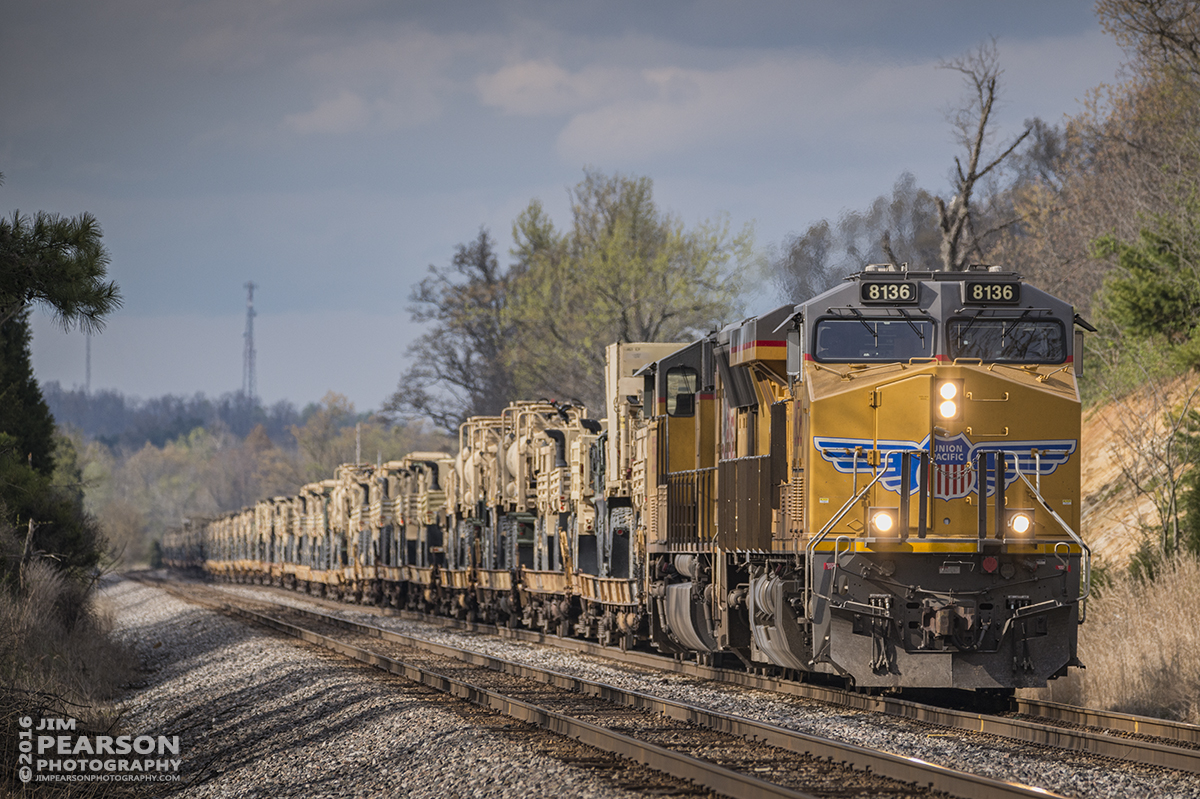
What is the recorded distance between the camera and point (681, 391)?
16.4 m

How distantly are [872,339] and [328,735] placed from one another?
6.15 metres

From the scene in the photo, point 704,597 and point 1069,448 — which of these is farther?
point 704,597

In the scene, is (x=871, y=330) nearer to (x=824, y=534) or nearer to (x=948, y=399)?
(x=948, y=399)

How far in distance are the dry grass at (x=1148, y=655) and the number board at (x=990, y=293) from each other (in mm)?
4281

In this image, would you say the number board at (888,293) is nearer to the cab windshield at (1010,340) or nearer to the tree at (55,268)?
the cab windshield at (1010,340)

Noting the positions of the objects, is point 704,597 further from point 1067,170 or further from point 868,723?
point 1067,170

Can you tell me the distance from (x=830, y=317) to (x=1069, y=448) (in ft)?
8.06

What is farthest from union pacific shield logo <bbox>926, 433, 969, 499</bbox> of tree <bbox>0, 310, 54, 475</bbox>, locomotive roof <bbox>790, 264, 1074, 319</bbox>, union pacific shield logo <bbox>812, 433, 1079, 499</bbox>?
tree <bbox>0, 310, 54, 475</bbox>

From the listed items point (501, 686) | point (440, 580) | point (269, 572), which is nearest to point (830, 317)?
point (501, 686)

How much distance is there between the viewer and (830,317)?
11641 mm

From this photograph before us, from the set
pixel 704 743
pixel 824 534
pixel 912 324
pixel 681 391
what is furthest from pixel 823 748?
pixel 681 391

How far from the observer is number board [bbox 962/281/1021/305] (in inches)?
457

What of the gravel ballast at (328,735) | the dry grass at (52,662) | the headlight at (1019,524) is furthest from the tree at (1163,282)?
the dry grass at (52,662)

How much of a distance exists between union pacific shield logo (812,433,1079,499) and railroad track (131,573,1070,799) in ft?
8.40
